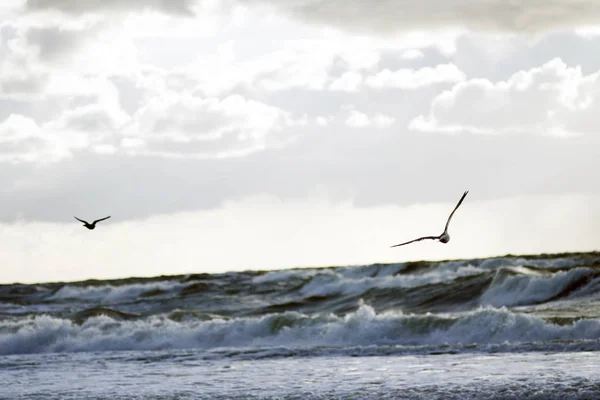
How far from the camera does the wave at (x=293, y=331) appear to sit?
2359 centimetres

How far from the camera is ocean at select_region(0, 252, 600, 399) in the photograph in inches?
667

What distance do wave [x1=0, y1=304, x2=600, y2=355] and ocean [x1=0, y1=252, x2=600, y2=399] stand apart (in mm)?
41

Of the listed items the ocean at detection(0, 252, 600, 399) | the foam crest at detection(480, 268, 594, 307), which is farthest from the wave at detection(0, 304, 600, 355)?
the foam crest at detection(480, 268, 594, 307)

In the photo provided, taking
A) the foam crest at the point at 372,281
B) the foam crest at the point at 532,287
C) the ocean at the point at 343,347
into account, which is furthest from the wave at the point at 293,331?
the foam crest at the point at 372,281

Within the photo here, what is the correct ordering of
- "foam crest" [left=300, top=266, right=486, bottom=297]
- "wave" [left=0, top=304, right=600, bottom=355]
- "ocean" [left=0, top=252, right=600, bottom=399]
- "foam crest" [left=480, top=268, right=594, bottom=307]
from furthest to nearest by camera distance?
"foam crest" [left=300, top=266, right=486, bottom=297] → "foam crest" [left=480, top=268, right=594, bottom=307] → "wave" [left=0, top=304, right=600, bottom=355] → "ocean" [left=0, top=252, right=600, bottom=399]

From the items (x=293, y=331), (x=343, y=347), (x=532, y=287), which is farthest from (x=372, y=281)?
(x=343, y=347)

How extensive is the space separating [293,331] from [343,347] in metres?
4.03

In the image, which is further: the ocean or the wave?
the wave

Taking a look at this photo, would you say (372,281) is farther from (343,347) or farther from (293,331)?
(343,347)

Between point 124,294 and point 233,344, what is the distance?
31.5m

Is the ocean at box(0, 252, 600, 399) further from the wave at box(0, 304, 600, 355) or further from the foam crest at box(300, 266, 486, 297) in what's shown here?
the foam crest at box(300, 266, 486, 297)

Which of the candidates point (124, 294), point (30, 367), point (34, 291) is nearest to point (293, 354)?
point (30, 367)

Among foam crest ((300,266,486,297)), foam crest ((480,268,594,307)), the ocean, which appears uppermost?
foam crest ((300,266,486,297))

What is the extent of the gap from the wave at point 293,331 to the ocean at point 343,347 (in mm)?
41
